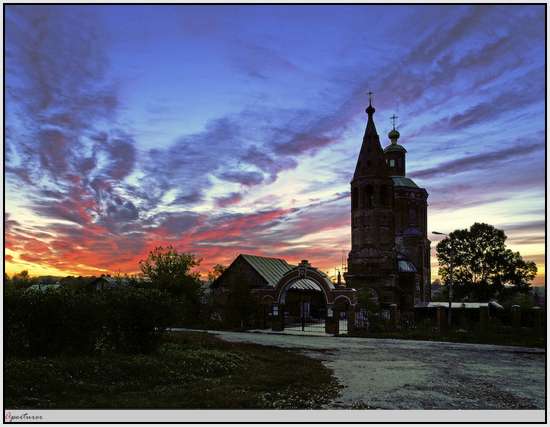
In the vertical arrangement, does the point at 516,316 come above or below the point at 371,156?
below

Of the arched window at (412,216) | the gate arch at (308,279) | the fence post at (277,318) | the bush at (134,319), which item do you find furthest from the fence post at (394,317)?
the arched window at (412,216)

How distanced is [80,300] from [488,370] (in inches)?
492

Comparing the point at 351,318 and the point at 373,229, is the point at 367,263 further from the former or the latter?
the point at 351,318

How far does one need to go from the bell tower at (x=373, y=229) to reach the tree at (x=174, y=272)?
1511 centimetres

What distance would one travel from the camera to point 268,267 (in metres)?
48.0

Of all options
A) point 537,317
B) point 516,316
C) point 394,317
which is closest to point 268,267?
point 394,317

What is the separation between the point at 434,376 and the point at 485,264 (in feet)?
168

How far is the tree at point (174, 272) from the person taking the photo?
1578 inches

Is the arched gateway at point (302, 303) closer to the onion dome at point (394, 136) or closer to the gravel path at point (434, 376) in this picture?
the gravel path at point (434, 376)

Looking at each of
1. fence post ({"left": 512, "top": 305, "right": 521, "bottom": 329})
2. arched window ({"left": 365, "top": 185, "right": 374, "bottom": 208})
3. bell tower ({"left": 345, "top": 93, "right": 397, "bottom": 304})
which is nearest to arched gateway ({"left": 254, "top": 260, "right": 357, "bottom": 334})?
bell tower ({"left": 345, "top": 93, "right": 397, "bottom": 304})

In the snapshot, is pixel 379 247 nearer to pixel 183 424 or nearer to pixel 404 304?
pixel 404 304

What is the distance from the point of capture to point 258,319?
3659 centimetres

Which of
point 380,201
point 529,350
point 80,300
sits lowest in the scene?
point 529,350

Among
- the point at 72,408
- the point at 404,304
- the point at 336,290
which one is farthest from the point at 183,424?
the point at 404,304
